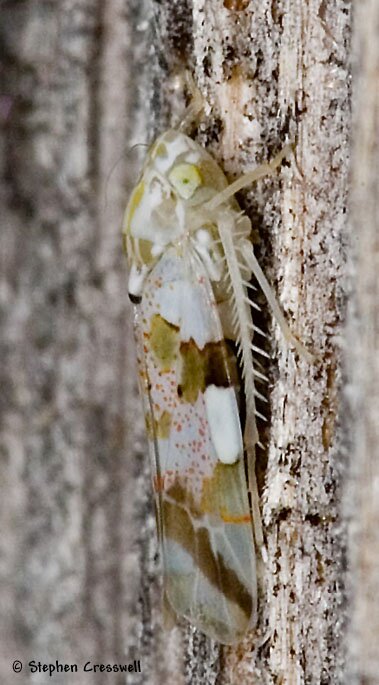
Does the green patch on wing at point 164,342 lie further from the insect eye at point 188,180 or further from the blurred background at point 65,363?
the blurred background at point 65,363

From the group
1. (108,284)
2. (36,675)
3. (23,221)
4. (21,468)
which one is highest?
(23,221)

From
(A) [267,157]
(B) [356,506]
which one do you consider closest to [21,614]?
(B) [356,506]

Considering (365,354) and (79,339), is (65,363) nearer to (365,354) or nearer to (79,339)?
(79,339)

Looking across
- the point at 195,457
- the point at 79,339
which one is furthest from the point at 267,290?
the point at 79,339

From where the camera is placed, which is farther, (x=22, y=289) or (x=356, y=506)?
(x=22, y=289)

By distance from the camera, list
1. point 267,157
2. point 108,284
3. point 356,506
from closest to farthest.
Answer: point 356,506
point 267,157
point 108,284

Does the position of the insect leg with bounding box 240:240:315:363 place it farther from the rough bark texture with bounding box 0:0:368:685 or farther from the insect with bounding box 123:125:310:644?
the rough bark texture with bounding box 0:0:368:685

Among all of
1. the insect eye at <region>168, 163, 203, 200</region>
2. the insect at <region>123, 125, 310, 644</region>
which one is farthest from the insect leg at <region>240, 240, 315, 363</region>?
the insect eye at <region>168, 163, 203, 200</region>

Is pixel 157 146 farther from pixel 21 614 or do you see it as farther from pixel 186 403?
pixel 21 614
